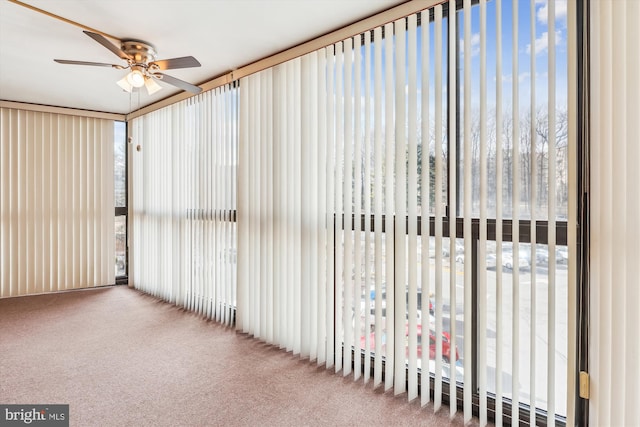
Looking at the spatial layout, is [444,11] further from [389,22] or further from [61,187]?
[61,187]

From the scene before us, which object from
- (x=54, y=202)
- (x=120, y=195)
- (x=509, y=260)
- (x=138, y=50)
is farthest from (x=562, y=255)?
(x=54, y=202)

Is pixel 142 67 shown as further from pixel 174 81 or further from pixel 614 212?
pixel 614 212

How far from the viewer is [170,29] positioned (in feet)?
8.44

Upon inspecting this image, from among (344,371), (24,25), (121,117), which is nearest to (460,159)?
(344,371)

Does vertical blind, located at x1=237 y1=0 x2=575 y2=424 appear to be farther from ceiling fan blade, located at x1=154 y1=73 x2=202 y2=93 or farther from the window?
the window

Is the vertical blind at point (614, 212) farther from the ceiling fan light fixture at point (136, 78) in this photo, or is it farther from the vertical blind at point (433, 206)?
the ceiling fan light fixture at point (136, 78)

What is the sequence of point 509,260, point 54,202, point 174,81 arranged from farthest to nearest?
1. point 54,202
2. point 174,81
3. point 509,260

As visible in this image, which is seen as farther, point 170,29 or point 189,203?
point 189,203

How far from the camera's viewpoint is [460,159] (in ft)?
6.59

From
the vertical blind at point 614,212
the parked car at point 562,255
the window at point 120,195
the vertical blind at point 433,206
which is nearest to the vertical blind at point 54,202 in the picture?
the window at point 120,195

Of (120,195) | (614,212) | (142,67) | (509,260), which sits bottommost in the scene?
(509,260)

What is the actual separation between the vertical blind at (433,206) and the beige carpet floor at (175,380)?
0.20m

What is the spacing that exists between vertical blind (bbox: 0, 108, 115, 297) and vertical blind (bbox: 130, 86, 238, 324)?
1.50ft

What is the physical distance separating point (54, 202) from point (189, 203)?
2209 millimetres
